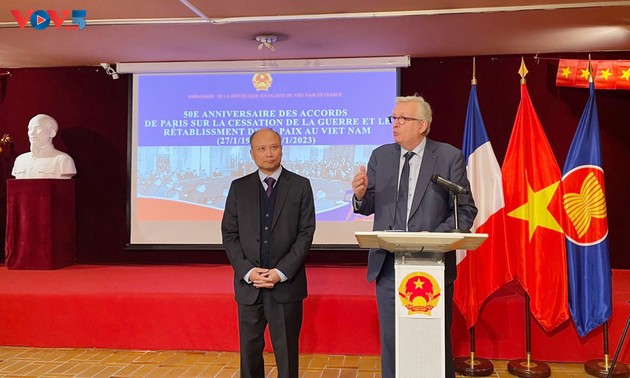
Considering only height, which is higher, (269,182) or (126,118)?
(126,118)

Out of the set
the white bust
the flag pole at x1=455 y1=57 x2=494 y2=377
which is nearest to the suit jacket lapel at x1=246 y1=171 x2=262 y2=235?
the flag pole at x1=455 y1=57 x2=494 y2=377

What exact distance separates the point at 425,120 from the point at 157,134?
3702 mm

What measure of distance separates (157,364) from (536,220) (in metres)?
2.68

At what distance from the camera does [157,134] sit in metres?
5.77

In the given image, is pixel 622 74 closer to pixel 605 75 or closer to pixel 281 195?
pixel 605 75

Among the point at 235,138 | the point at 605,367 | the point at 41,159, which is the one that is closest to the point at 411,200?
the point at 605,367

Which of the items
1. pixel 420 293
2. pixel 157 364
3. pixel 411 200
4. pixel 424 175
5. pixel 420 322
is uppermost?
pixel 424 175

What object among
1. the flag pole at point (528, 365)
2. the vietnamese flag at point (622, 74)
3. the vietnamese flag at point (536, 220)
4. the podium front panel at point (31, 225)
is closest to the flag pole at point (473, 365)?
the flag pole at point (528, 365)

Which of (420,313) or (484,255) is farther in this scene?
(484,255)

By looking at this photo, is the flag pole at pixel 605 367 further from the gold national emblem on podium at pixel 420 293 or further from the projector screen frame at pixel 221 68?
the projector screen frame at pixel 221 68

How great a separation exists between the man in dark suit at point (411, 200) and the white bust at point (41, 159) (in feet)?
12.9

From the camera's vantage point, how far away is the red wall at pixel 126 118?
546 centimetres

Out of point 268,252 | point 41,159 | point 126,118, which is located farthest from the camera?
point 126,118

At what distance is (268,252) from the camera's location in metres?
2.97
